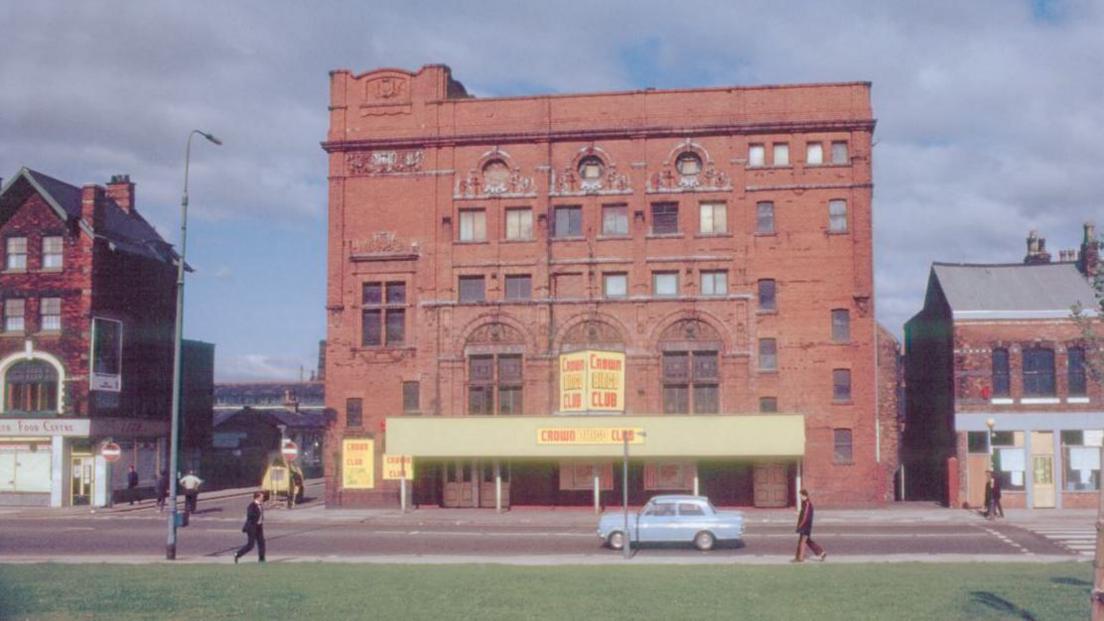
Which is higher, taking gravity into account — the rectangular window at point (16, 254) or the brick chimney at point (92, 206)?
the brick chimney at point (92, 206)

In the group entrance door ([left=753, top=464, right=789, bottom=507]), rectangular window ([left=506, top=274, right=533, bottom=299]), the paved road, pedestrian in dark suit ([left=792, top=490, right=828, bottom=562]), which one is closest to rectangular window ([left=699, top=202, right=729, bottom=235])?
rectangular window ([left=506, top=274, right=533, bottom=299])

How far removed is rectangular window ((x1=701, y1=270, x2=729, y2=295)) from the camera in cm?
4878

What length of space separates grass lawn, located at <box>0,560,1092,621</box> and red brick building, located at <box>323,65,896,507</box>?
23.3 m

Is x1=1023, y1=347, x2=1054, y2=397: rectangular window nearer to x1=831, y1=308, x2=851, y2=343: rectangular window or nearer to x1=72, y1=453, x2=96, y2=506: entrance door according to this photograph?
x1=831, y1=308, x2=851, y2=343: rectangular window

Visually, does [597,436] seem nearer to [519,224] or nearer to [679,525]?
[519,224]

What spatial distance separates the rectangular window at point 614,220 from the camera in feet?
163

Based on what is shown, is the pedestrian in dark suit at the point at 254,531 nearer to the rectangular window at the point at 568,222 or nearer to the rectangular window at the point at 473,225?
the rectangular window at the point at 473,225

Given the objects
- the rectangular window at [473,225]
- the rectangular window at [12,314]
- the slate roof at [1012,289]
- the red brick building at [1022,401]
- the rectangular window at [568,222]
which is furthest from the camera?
the rectangular window at [12,314]

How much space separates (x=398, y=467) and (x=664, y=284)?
46.0 ft

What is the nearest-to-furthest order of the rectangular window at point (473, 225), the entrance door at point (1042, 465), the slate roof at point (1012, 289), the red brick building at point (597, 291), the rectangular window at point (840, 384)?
→ the entrance door at point (1042, 465) < the slate roof at point (1012, 289) < the red brick building at point (597, 291) < the rectangular window at point (840, 384) < the rectangular window at point (473, 225)

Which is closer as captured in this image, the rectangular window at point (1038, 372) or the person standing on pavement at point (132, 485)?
the rectangular window at point (1038, 372)

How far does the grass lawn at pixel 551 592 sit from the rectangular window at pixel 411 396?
2579cm

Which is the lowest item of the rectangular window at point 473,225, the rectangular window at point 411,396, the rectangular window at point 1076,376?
the rectangular window at point 411,396

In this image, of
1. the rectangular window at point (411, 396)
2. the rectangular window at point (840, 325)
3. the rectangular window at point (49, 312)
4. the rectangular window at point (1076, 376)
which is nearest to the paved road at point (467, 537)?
the rectangular window at point (411, 396)
